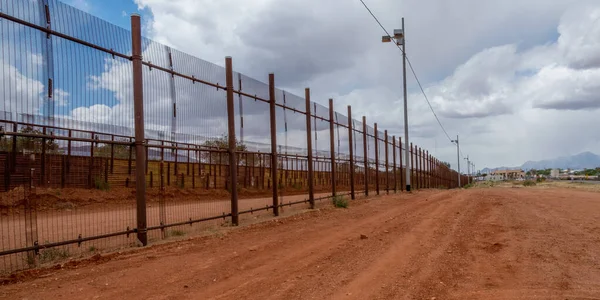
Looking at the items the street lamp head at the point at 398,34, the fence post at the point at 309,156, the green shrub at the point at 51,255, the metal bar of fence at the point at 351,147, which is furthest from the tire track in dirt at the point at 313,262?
the street lamp head at the point at 398,34

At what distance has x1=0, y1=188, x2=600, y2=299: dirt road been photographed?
513 centimetres

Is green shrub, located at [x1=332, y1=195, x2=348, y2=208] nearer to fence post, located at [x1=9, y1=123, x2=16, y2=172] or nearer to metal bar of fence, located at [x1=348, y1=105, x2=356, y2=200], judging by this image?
metal bar of fence, located at [x1=348, y1=105, x2=356, y2=200]

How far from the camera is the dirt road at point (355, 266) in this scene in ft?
16.8

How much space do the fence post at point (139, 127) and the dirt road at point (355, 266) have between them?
23.9 inches

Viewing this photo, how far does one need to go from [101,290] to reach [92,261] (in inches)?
61.3

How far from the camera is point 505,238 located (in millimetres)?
8305

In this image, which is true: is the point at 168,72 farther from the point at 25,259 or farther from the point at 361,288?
the point at 361,288

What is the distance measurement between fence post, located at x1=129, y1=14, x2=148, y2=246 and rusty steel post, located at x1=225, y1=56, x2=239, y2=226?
286 cm

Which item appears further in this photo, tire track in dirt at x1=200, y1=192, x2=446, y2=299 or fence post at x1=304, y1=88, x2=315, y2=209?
fence post at x1=304, y1=88, x2=315, y2=209

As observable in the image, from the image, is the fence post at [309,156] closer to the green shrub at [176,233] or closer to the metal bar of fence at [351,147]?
the metal bar of fence at [351,147]

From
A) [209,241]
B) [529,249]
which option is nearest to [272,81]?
[209,241]

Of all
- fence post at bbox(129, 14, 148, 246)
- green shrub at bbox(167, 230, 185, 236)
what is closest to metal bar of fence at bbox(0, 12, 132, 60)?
fence post at bbox(129, 14, 148, 246)

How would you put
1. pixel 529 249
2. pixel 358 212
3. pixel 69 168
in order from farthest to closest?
pixel 358 212
pixel 69 168
pixel 529 249

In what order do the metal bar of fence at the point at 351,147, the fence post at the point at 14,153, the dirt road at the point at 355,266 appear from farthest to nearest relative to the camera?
the metal bar of fence at the point at 351,147, the fence post at the point at 14,153, the dirt road at the point at 355,266
